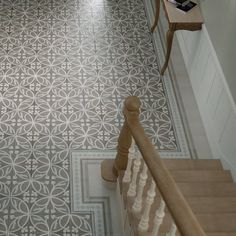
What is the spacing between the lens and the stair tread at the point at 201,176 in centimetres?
395

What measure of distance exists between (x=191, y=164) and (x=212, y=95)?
33.4 inches

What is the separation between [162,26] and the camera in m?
6.04

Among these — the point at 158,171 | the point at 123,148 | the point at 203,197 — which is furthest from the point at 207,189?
the point at 158,171

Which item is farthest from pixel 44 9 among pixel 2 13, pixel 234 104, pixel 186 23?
pixel 234 104

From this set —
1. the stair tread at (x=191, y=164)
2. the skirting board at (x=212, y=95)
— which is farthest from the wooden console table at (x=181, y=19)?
the stair tread at (x=191, y=164)

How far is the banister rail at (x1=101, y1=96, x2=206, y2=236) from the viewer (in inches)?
86.2

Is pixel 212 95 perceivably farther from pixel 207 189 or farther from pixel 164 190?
pixel 164 190

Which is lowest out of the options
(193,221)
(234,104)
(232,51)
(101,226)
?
(101,226)

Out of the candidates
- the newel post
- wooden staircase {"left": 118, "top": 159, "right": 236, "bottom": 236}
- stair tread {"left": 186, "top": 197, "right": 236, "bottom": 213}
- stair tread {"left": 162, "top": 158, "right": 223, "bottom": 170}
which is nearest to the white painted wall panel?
stair tread {"left": 162, "top": 158, "right": 223, "bottom": 170}

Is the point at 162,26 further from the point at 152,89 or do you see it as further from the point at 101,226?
the point at 101,226

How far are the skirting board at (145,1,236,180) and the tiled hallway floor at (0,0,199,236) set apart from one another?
31 cm

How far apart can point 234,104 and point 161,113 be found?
1031mm

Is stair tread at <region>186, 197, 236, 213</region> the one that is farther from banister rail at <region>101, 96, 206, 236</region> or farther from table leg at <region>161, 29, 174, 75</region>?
table leg at <region>161, 29, 174, 75</region>

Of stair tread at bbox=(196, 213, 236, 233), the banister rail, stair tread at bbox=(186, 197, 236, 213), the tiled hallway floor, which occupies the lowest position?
the tiled hallway floor
